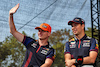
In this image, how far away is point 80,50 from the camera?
2920mm

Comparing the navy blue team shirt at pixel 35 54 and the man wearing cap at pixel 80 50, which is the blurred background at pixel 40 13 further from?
the man wearing cap at pixel 80 50

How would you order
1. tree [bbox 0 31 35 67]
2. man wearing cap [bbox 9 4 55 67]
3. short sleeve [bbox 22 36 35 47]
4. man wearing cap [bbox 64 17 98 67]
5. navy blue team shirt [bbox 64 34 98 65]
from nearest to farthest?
man wearing cap [bbox 64 17 98 67], navy blue team shirt [bbox 64 34 98 65], man wearing cap [bbox 9 4 55 67], short sleeve [bbox 22 36 35 47], tree [bbox 0 31 35 67]

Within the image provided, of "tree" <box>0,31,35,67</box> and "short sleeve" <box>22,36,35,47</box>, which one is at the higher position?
"short sleeve" <box>22,36,35,47</box>

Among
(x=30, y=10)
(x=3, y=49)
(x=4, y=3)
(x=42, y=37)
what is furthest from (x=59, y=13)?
(x=3, y=49)

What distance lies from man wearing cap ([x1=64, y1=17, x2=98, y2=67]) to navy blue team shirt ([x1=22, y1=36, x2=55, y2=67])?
0.49 m

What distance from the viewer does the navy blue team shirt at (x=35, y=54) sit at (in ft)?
10.7

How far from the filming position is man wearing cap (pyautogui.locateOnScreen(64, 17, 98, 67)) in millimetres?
2748

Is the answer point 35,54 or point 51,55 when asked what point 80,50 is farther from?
point 35,54

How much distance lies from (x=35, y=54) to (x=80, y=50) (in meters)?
0.94

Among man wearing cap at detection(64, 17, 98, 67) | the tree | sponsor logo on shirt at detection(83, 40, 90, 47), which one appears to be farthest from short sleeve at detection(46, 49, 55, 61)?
the tree

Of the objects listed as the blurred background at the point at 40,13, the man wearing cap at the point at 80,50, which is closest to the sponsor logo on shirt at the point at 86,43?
the man wearing cap at the point at 80,50

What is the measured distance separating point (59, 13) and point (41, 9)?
0.91 m

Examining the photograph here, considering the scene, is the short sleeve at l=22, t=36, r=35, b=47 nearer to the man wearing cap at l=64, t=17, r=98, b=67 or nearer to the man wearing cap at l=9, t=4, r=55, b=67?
the man wearing cap at l=9, t=4, r=55, b=67

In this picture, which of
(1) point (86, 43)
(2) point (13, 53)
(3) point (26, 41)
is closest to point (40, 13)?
(3) point (26, 41)
